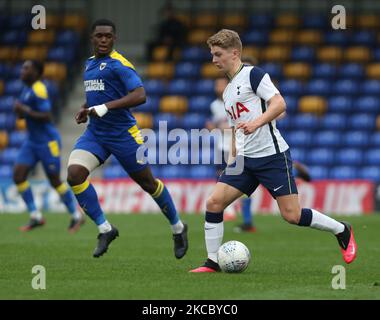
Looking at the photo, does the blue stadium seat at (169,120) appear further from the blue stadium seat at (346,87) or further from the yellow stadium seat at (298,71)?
the blue stadium seat at (346,87)

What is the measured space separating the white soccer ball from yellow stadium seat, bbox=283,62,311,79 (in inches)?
667

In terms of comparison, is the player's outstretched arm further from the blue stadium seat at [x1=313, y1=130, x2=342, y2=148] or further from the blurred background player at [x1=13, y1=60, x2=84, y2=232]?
the blue stadium seat at [x1=313, y1=130, x2=342, y2=148]

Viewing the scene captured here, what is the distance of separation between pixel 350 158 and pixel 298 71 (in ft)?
12.0

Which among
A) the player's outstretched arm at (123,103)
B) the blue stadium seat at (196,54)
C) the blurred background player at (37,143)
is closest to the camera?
the player's outstretched arm at (123,103)

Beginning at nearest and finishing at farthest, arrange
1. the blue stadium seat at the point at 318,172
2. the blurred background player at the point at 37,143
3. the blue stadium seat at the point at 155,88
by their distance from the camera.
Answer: the blurred background player at the point at 37,143, the blue stadium seat at the point at 318,172, the blue stadium seat at the point at 155,88

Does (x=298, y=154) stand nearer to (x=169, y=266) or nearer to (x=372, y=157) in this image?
(x=372, y=157)

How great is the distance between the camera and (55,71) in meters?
27.1

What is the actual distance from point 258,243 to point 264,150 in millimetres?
4445

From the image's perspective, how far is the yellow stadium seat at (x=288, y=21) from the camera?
27.7m

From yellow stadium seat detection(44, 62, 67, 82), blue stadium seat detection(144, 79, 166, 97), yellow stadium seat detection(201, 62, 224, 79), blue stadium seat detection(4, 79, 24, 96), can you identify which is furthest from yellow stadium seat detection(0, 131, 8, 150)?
yellow stadium seat detection(201, 62, 224, 79)

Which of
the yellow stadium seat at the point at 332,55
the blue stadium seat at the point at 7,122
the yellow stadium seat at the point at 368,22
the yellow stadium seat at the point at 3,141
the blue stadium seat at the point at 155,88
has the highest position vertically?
the yellow stadium seat at the point at 368,22

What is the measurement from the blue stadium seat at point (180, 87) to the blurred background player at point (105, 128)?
15.7 m

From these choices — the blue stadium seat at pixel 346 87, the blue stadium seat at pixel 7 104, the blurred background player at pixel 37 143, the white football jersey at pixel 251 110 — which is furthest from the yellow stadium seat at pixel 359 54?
the white football jersey at pixel 251 110
